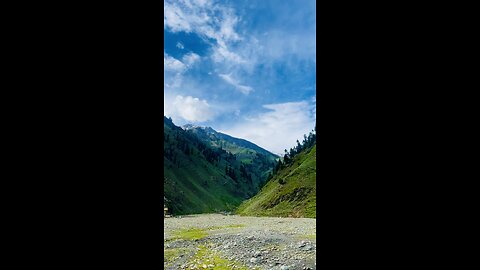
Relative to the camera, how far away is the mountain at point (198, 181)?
77.2m

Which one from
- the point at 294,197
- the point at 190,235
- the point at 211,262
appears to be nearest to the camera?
the point at 211,262

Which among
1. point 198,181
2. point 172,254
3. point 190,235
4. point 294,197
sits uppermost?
point 172,254

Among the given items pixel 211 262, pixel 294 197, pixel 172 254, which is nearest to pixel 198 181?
pixel 294 197

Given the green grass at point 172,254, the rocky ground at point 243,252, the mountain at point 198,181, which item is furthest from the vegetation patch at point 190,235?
the mountain at point 198,181

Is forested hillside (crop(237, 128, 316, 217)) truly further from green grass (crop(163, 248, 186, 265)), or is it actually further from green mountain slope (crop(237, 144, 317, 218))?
green grass (crop(163, 248, 186, 265))

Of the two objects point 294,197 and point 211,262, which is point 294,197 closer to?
point 294,197

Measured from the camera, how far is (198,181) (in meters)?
92.1

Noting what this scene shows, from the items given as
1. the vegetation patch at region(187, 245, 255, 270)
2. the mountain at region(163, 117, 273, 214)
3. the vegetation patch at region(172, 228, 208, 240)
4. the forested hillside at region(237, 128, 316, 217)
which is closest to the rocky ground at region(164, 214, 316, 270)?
the vegetation patch at region(187, 245, 255, 270)

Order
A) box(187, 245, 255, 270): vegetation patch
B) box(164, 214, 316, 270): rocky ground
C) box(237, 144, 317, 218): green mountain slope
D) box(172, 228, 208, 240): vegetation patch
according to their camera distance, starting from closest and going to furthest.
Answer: box(187, 245, 255, 270): vegetation patch < box(164, 214, 316, 270): rocky ground < box(172, 228, 208, 240): vegetation patch < box(237, 144, 317, 218): green mountain slope

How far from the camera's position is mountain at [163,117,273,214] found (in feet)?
253

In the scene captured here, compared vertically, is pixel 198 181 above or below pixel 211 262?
below
